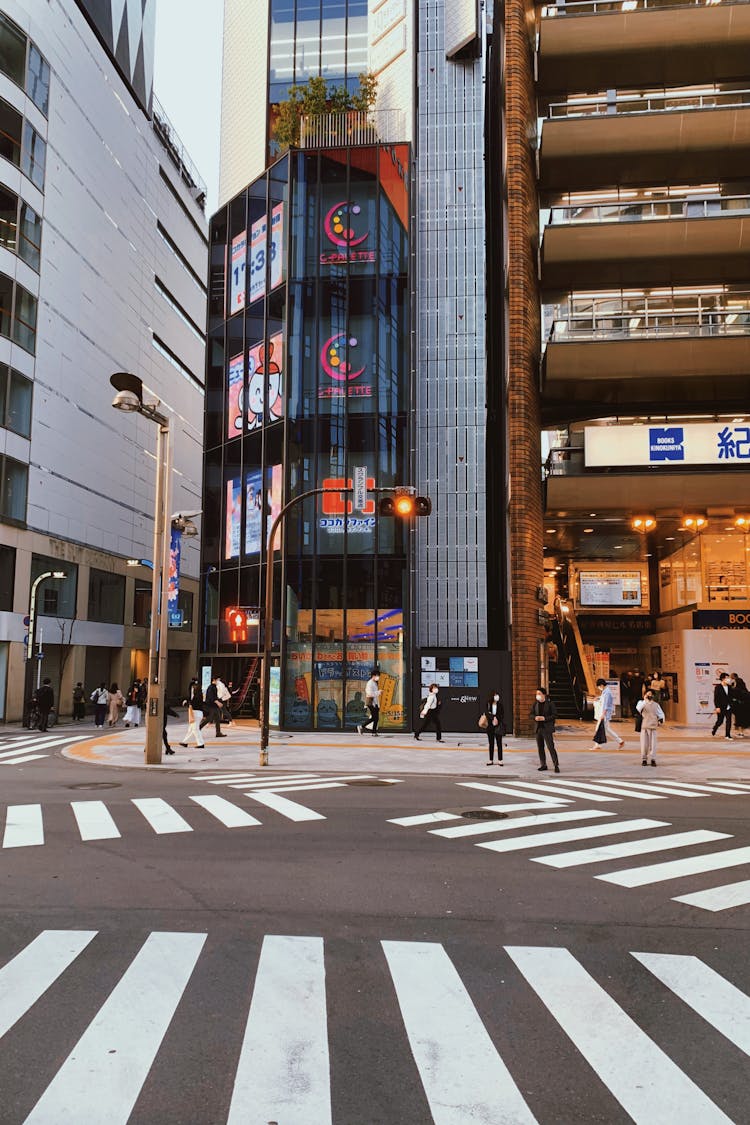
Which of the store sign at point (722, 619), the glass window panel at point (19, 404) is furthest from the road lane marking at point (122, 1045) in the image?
the glass window panel at point (19, 404)

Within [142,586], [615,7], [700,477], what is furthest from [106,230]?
[700,477]

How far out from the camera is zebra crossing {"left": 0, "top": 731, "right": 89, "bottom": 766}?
64.6ft

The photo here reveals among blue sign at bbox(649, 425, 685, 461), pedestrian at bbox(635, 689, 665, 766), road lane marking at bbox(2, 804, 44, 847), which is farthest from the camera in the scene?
blue sign at bbox(649, 425, 685, 461)

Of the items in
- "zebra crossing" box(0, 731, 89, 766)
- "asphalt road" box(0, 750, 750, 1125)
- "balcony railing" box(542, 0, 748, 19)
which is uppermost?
"balcony railing" box(542, 0, 748, 19)

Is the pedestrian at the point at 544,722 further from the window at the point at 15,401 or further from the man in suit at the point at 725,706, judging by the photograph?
the window at the point at 15,401

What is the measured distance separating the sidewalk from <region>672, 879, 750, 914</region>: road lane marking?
883 centimetres

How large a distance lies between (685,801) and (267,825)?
7.03 meters

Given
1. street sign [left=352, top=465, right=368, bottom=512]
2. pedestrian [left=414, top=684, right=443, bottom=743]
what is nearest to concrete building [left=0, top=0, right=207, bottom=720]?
pedestrian [left=414, top=684, right=443, bottom=743]

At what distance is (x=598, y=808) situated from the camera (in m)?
12.7

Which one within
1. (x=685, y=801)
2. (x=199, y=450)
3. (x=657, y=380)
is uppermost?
(x=199, y=450)

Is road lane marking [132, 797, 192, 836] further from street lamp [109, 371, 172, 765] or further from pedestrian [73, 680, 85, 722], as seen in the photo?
pedestrian [73, 680, 85, 722]

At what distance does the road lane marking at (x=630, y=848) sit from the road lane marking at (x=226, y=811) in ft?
13.1

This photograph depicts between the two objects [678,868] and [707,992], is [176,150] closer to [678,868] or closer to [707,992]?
[678,868]

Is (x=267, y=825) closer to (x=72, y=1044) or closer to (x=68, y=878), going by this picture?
(x=68, y=878)
